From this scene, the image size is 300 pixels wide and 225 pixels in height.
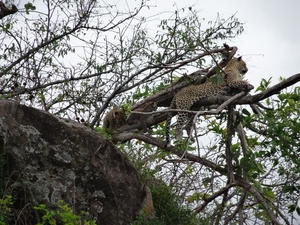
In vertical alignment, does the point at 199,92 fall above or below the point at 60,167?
above

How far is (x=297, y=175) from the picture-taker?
7910 millimetres

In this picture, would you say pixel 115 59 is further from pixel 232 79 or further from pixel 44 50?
pixel 232 79

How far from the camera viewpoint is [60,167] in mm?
6438

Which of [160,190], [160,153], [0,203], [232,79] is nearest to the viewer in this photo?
[0,203]

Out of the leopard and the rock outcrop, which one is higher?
the leopard

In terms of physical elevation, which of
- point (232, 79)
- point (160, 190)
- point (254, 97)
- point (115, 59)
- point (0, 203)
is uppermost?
point (232, 79)

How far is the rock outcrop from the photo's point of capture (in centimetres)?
627

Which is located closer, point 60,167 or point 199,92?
point 60,167

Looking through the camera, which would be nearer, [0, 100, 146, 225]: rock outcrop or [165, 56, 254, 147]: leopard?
[0, 100, 146, 225]: rock outcrop

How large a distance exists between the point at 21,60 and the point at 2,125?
2690mm

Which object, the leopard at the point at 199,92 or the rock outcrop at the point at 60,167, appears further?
the leopard at the point at 199,92

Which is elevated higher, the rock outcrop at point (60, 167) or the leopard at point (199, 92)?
the leopard at point (199, 92)

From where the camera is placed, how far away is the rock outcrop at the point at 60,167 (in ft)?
20.6

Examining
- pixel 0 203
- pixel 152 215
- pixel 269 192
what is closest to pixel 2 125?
pixel 0 203
